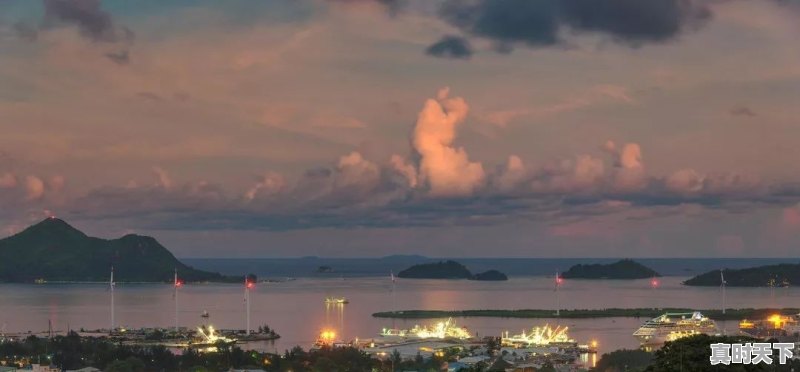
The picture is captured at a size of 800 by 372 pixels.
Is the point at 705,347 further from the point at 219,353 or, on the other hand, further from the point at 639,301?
the point at 639,301

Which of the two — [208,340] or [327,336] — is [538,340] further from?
[208,340]

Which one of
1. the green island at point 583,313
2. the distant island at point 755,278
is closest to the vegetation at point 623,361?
the green island at point 583,313

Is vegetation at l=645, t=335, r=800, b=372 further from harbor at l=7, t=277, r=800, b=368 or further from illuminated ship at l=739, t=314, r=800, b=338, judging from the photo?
illuminated ship at l=739, t=314, r=800, b=338

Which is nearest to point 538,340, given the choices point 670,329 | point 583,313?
point 670,329

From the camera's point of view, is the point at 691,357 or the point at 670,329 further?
the point at 670,329

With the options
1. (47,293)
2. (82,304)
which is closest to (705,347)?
(82,304)
